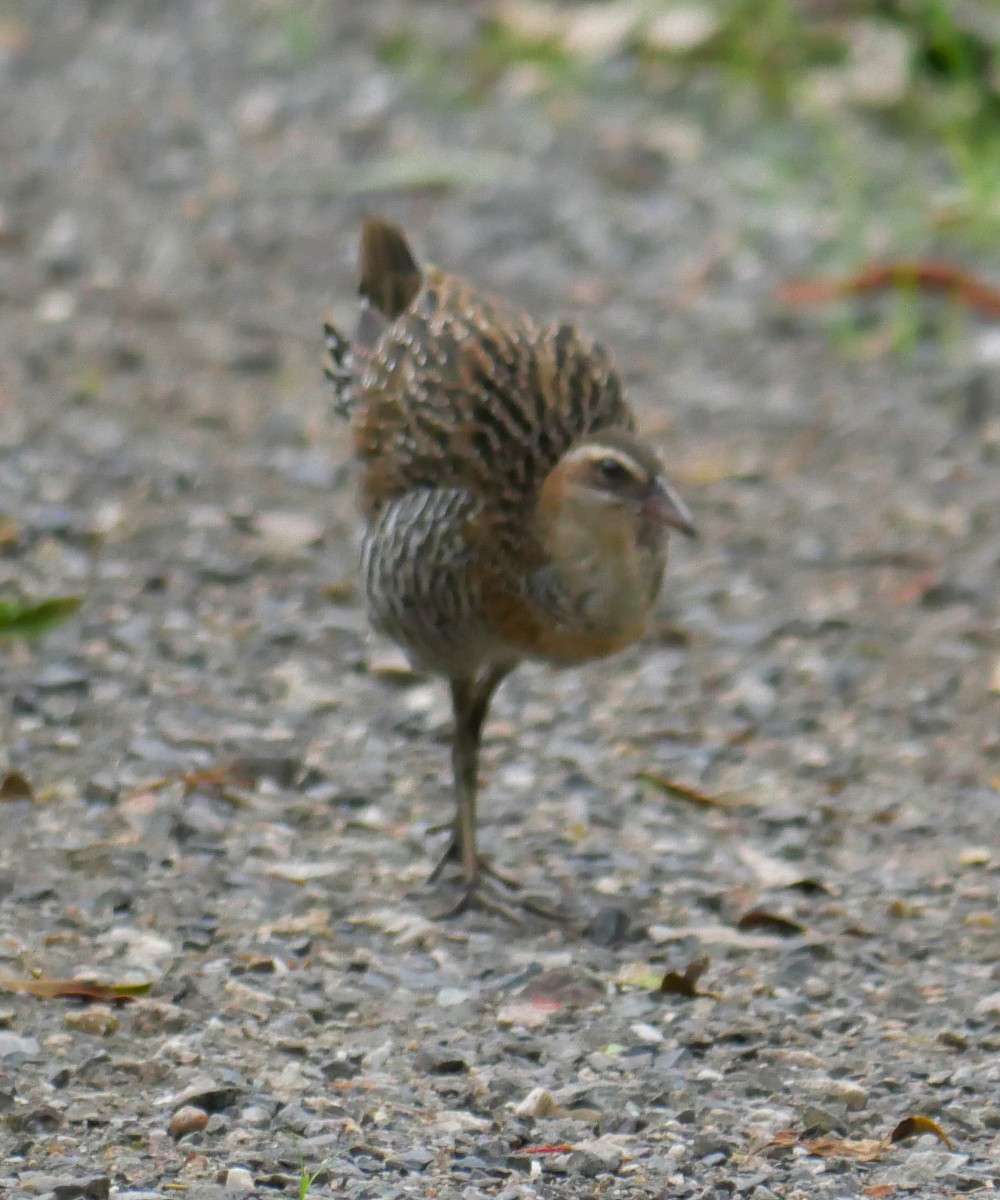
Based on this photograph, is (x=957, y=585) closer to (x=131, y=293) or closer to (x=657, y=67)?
(x=131, y=293)

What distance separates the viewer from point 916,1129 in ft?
14.8

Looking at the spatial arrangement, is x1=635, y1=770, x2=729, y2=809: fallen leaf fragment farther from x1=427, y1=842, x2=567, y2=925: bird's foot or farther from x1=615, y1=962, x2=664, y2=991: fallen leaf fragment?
x1=615, y1=962, x2=664, y2=991: fallen leaf fragment

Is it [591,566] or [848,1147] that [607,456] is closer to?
[591,566]

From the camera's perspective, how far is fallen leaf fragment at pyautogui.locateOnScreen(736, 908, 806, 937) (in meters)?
5.55

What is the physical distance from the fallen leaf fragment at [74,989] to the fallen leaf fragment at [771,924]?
1501mm

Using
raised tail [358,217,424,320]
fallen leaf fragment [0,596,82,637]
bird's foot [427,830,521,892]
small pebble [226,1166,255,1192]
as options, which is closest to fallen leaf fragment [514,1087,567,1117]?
small pebble [226,1166,255,1192]

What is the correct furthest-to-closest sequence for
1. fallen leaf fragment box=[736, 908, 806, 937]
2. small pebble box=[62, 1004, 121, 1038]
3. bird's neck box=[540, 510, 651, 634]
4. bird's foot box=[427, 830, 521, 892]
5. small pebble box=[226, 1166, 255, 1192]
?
bird's foot box=[427, 830, 521, 892] → fallen leaf fragment box=[736, 908, 806, 937] → bird's neck box=[540, 510, 651, 634] → small pebble box=[62, 1004, 121, 1038] → small pebble box=[226, 1166, 255, 1192]

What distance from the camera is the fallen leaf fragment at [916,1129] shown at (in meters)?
4.49

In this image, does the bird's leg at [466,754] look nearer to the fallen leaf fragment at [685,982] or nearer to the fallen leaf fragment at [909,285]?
the fallen leaf fragment at [685,982]

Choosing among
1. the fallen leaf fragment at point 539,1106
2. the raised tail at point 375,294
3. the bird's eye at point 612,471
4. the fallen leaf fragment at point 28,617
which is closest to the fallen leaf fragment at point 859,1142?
the fallen leaf fragment at point 539,1106

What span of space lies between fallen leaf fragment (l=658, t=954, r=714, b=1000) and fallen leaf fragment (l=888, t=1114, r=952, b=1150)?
30.3 inches


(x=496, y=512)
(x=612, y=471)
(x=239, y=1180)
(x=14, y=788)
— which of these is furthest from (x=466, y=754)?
(x=239, y=1180)

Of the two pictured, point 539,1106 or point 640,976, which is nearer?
Result: point 539,1106

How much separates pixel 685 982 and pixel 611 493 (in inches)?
43.2
